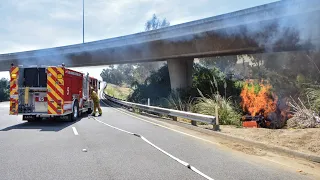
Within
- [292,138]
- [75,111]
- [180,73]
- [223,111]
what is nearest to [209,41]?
[180,73]

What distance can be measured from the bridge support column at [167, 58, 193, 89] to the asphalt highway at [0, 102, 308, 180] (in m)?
15.1

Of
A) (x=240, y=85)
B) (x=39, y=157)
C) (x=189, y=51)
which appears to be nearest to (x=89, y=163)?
(x=39, y=157)

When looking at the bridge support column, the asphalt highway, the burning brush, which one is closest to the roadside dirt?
the asphalt highway

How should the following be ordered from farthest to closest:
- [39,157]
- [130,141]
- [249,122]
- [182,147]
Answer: [249,122]
[130,141]
[182,147]
[39,157]

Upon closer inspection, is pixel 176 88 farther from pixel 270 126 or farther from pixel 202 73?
pixel 270 126

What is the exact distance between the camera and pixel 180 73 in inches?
965

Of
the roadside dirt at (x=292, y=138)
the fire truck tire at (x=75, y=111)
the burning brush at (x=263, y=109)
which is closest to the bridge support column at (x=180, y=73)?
the burning brush at (x=263, y=109)

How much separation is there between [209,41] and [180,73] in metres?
4.93

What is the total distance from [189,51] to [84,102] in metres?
8.69

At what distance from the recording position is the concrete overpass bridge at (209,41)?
45.1 ft

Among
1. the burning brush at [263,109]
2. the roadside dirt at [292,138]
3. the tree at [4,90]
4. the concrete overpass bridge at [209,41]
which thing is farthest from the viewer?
the tree at [4,90]

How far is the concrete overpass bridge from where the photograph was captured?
13.8 metres

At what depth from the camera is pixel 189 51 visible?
21.8m

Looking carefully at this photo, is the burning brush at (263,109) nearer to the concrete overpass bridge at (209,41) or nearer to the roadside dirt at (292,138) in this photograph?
the concrete overpass bridge at (209,41)
